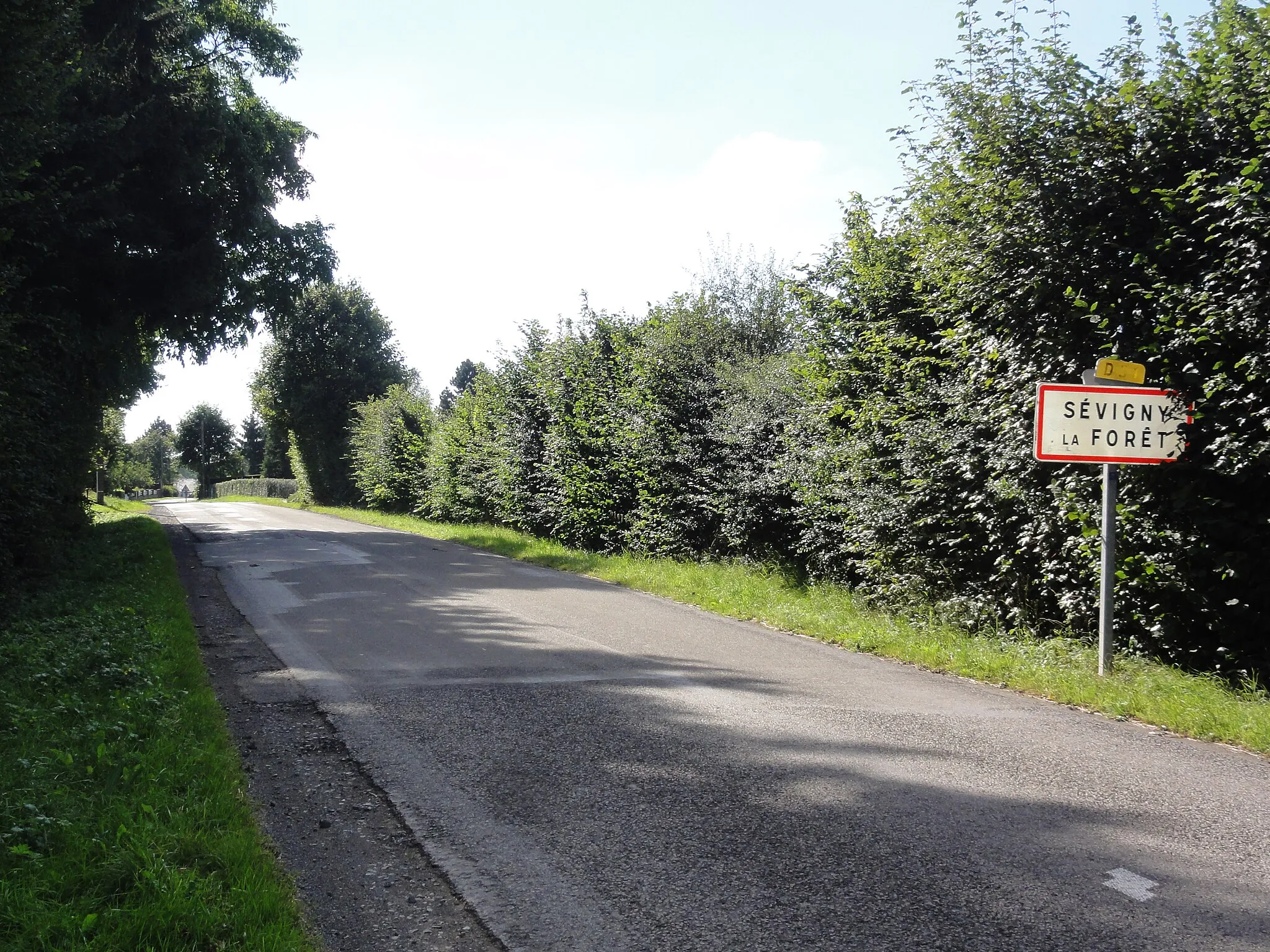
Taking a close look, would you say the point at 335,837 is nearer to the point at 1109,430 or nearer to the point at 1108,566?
the point at 1108,566

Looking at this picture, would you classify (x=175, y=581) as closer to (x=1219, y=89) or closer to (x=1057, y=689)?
(x=1057, y=689)

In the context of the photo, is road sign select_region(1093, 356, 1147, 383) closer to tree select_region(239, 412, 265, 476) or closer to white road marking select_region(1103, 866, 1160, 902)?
white road marking select_region(1103, 866, 1160, 902)

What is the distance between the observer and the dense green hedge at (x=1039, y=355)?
6.53m

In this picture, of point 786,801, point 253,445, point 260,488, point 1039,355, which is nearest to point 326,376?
point 260,488

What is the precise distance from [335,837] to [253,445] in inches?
4531

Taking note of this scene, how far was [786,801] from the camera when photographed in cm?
454

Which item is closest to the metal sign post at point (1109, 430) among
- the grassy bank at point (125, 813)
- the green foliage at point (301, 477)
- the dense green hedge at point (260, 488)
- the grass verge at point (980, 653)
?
the grass verge at point (980, 653)

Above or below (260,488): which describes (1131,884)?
below

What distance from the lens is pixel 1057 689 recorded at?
22.6ft

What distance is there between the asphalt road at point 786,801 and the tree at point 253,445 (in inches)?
4303

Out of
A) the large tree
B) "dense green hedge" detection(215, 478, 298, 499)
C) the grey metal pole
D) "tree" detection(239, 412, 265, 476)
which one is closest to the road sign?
the grey metal pole

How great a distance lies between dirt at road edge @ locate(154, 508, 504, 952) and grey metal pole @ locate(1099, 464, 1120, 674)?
5.54 m

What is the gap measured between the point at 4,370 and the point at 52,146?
244cm

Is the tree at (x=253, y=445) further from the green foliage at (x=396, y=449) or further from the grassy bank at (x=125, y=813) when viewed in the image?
the grassy bank at (x=125, y=813)
